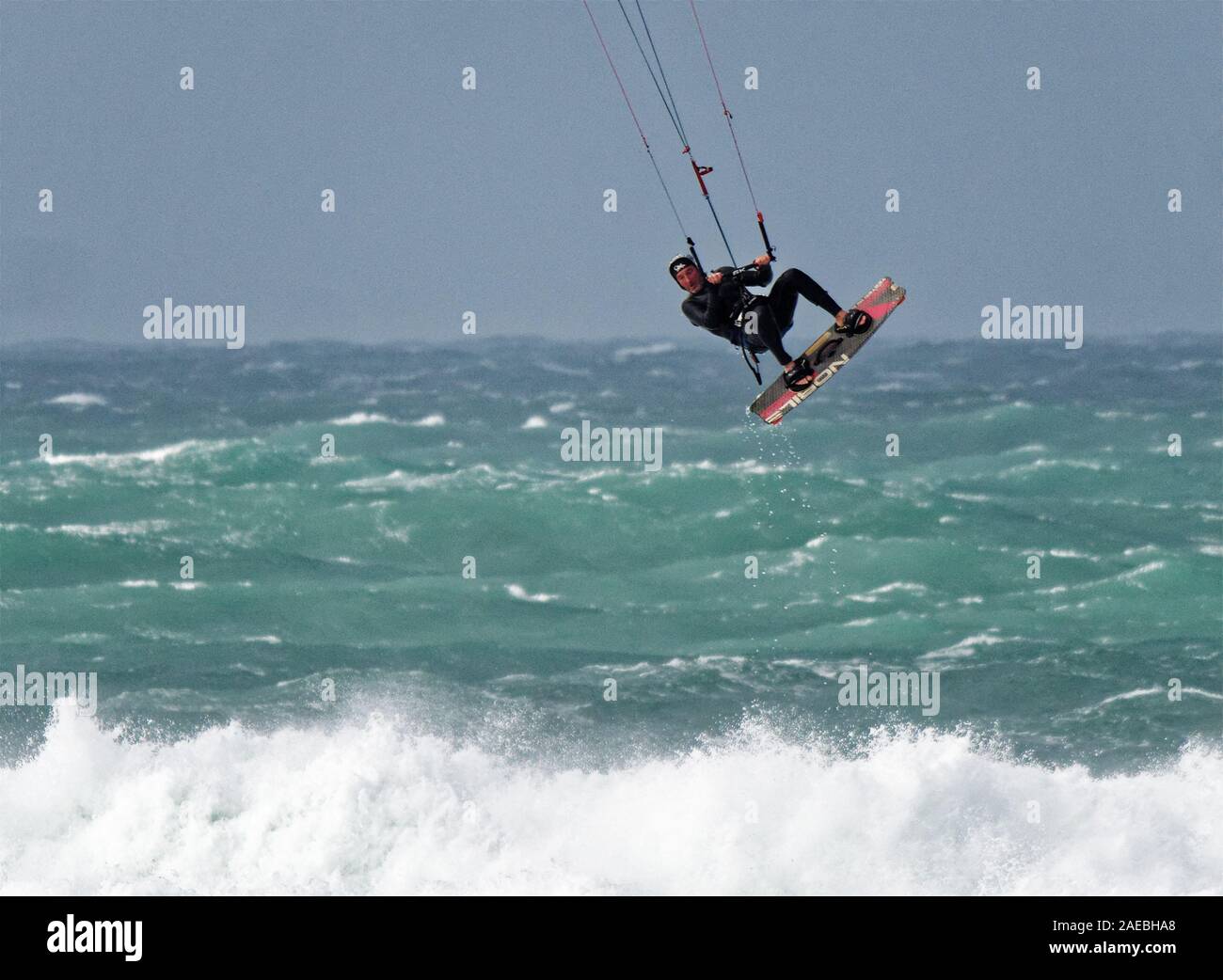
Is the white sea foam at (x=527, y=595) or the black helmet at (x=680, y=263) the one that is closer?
the black helmet at (x=680, y=263)

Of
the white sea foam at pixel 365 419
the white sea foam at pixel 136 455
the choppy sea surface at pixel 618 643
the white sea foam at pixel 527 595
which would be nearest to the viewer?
the choppy sea surface at pixel 618 643

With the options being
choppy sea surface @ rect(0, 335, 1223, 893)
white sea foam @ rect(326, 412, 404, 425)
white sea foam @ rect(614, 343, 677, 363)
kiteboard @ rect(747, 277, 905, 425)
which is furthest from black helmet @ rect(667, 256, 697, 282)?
white sea foam @ rect(614, 343, 677, 363)

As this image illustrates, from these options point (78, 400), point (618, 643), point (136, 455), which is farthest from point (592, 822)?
point (78, 400)

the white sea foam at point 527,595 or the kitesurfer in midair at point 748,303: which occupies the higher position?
the kitesurfer in midair at point 748,303

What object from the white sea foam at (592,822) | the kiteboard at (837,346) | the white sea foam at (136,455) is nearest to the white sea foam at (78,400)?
the white sea foam at (136,455)

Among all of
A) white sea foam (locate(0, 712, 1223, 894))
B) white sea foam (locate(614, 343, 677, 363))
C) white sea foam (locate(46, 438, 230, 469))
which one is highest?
white sea foam (locate(614, 343, 677, 363))

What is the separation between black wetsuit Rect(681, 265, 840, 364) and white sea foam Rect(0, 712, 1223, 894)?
577 cm

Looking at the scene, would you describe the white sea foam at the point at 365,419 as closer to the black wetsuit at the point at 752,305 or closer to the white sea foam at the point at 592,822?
the white sea foam at the point at 592,822

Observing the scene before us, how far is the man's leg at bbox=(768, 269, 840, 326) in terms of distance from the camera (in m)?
18.0

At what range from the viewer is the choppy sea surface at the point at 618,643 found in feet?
70.1

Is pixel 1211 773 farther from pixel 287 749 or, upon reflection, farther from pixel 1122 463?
pixel 1122 463

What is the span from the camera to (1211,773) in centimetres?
2283

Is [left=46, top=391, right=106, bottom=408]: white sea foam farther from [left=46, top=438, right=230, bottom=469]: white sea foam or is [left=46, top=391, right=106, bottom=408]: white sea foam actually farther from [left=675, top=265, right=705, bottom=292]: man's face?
[left=675, top=265, right=705, bottom=292]: man's face

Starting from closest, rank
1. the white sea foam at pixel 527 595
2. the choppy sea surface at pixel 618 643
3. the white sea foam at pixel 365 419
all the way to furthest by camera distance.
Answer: the choppy sea surface at pixel 618 643 < the white sea foam at pixel 527 595 < the white sea foam at pixel 365 419
